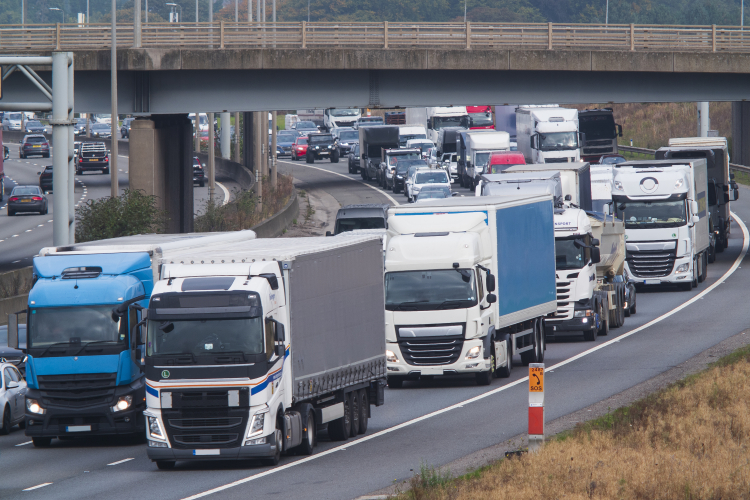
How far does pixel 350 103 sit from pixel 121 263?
25.3m

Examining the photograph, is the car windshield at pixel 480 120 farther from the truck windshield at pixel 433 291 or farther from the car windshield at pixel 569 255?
the truck windshield at pixel 433 291

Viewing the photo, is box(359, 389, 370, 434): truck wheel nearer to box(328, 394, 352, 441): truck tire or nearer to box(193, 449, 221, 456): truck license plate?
box(328, 394, 352, 441): truck tire

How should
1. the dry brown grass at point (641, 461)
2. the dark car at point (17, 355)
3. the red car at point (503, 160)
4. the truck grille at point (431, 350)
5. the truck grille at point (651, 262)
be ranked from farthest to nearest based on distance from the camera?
1. the red car at point (503, 160)
2. the truck grille at point (651, 262)
3. the dark car at point (17, 355)
4. the truck grille at point (431, 350)
5. the dry brown grass at point (641, 461)

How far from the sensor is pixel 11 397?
21.5 meters

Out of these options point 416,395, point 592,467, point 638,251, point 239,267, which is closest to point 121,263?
point 239,267

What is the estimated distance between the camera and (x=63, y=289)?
18.2 meters

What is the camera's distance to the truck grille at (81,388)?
18.0 m


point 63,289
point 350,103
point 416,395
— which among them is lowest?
point 416,395

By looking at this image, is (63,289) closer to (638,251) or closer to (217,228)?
(638,251)

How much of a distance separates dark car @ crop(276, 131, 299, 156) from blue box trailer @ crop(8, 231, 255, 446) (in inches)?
2900

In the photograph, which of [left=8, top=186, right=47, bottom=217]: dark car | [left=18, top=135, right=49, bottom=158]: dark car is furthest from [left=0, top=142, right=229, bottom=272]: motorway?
[left=18, top=135, right=49, bottom=158]: dark car

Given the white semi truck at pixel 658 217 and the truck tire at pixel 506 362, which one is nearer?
the truck tire at pixel 506 362

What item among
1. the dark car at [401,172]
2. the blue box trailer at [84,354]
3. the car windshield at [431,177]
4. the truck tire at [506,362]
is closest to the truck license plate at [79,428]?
the blue box trailer at [84,354]

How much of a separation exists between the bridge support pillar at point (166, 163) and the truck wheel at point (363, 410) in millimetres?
23011
